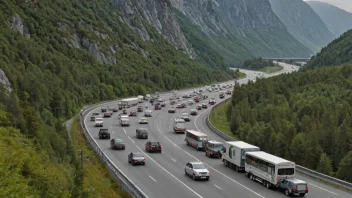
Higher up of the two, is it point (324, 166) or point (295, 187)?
point (295, 187)

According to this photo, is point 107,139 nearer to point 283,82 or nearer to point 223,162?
point 223,162

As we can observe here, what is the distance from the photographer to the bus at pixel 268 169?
39219 mm

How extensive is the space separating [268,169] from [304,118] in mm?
30608

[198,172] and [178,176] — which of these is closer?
[198,172]

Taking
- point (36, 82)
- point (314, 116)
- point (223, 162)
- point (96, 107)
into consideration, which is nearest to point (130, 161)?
point (223, 162)

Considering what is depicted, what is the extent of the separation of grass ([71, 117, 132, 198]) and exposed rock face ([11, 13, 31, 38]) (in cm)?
7142

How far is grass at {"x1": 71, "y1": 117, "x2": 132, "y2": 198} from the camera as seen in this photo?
37.3m

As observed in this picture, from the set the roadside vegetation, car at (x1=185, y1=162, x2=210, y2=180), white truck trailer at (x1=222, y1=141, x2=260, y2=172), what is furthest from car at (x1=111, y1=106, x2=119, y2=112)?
car at (x1=185, y1=162, x2=210, y2=180)

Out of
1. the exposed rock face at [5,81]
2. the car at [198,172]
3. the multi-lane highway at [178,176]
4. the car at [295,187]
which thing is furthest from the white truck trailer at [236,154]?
the exposed rock face at [5,81]

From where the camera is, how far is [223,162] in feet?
166

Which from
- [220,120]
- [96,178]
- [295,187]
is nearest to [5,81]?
[96,178]

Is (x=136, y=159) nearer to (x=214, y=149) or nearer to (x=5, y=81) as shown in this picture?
(x=214, y=149)

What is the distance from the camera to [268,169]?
1582 inches

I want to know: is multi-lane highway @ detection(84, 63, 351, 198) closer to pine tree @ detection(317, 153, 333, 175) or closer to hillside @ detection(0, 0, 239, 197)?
hillside @ detection(0, 0, 239, 197)
